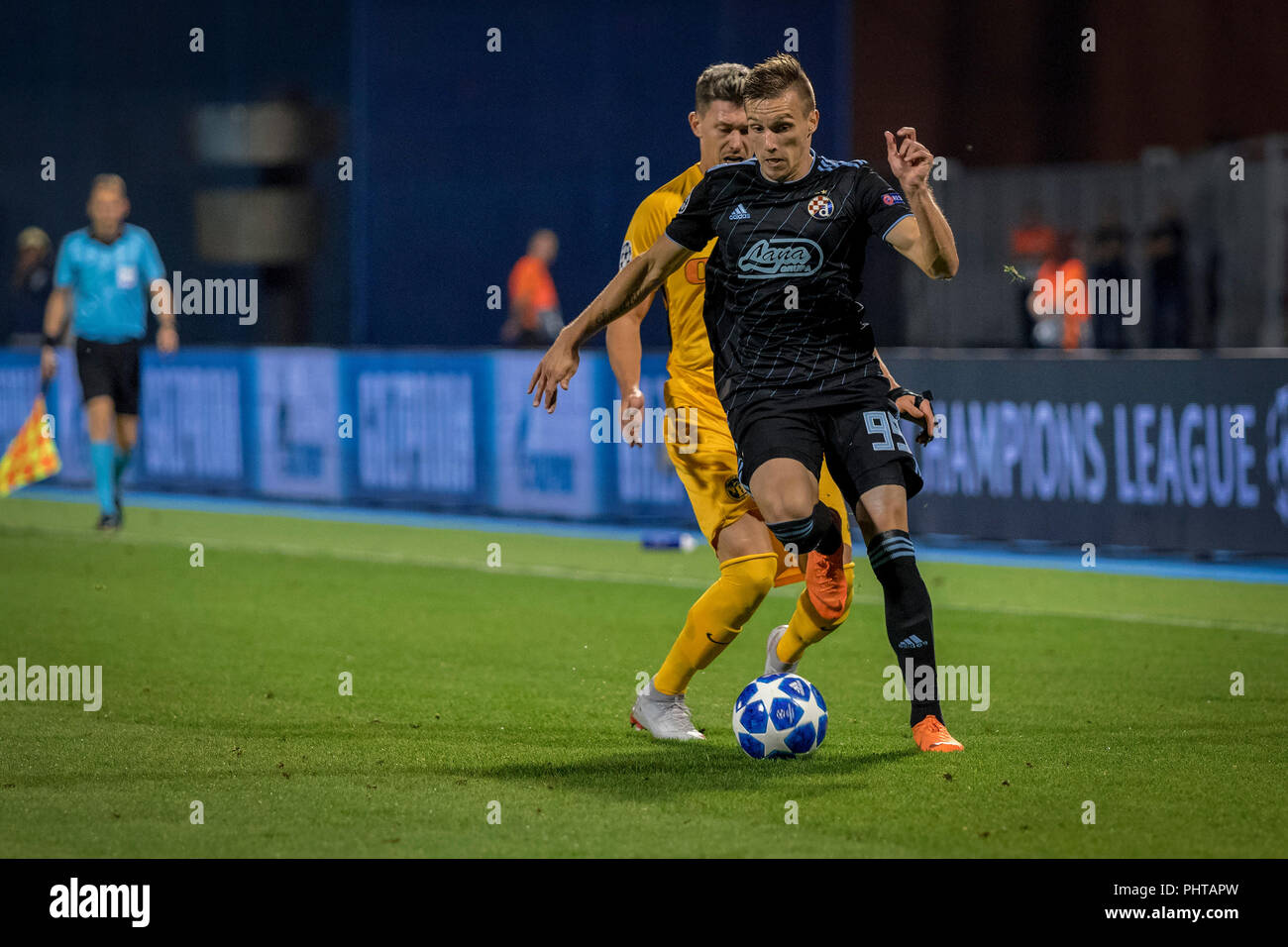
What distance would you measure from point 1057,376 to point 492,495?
512cm

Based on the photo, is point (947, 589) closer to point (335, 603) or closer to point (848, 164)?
point (335, 603)

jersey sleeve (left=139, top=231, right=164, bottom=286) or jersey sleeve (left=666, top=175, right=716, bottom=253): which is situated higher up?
jersey sleeve (left=139, top=231, right=164, bottom=286)

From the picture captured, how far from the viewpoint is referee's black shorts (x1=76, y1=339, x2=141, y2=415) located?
14328mm

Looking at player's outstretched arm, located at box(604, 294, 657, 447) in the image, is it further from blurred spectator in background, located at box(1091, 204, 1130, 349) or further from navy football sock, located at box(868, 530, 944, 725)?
blurred spectator in background, located at box(1091, 204, 1130, 349)

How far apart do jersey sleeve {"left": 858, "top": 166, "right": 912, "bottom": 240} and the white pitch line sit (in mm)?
4312

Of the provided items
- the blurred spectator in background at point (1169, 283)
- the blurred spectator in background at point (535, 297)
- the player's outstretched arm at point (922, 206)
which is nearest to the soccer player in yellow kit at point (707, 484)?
the player's outstretched arm at point (922, 206)

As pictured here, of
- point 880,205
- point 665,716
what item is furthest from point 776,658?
point 880,205

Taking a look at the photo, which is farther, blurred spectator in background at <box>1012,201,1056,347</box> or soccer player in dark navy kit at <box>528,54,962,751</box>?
blurred spectator in background at <box>1012,201,1056,347</box>

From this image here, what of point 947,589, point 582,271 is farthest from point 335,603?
point 582,271

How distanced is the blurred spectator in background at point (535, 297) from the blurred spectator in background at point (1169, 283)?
648 cm

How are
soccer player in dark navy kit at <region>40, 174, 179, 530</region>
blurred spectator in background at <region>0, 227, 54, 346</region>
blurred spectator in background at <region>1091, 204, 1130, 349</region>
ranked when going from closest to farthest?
1. soccer player in dark navy kit at <region>40, 174, 179, 530</region>
2. blurred spectator in background at <region>1091, 204, 1130, 349</region>
3. blurred spectator in background at <region>0, 227, 54, 346</region>

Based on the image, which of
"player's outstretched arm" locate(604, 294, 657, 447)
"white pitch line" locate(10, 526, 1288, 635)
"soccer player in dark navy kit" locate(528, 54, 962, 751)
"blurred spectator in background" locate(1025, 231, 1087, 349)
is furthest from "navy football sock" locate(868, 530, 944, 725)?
"blurred spectator in background" locate(1025, 231, 1087, 349)

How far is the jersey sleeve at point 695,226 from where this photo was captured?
6586 millimetres
